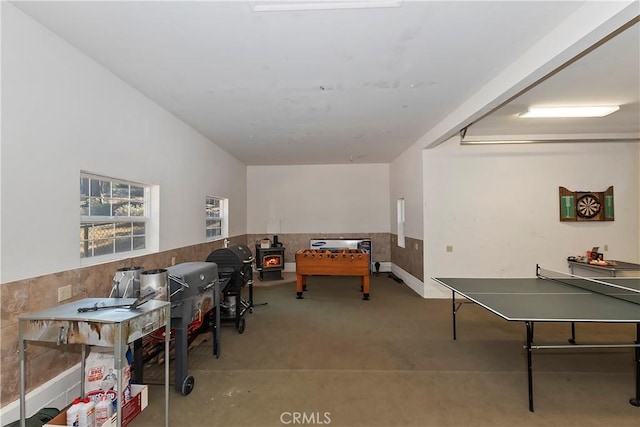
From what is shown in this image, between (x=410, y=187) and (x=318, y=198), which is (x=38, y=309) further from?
(x=318, y=198)

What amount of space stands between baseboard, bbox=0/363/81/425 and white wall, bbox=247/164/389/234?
5.79m

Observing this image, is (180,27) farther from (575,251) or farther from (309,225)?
(575,251)

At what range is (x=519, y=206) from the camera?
534cm

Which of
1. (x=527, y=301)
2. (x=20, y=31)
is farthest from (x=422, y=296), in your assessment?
(x=20, y=31)

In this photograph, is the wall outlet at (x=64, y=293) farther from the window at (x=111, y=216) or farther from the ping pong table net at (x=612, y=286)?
the ping pong table net at (x=612, y=286)

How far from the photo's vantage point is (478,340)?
3574 mm

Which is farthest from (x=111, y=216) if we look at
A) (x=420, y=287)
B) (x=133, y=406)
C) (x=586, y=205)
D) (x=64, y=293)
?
(x=586, y=205)

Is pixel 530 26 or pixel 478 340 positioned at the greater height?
pixel 530 26

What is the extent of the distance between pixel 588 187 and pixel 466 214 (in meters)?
2.33

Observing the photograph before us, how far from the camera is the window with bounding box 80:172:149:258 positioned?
2700 mm

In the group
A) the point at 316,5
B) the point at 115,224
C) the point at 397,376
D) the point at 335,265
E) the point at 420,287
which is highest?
the point at 316,5

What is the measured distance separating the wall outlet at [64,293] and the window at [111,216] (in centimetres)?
42

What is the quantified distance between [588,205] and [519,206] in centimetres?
125

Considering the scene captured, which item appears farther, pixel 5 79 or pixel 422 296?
pixel 422 296
